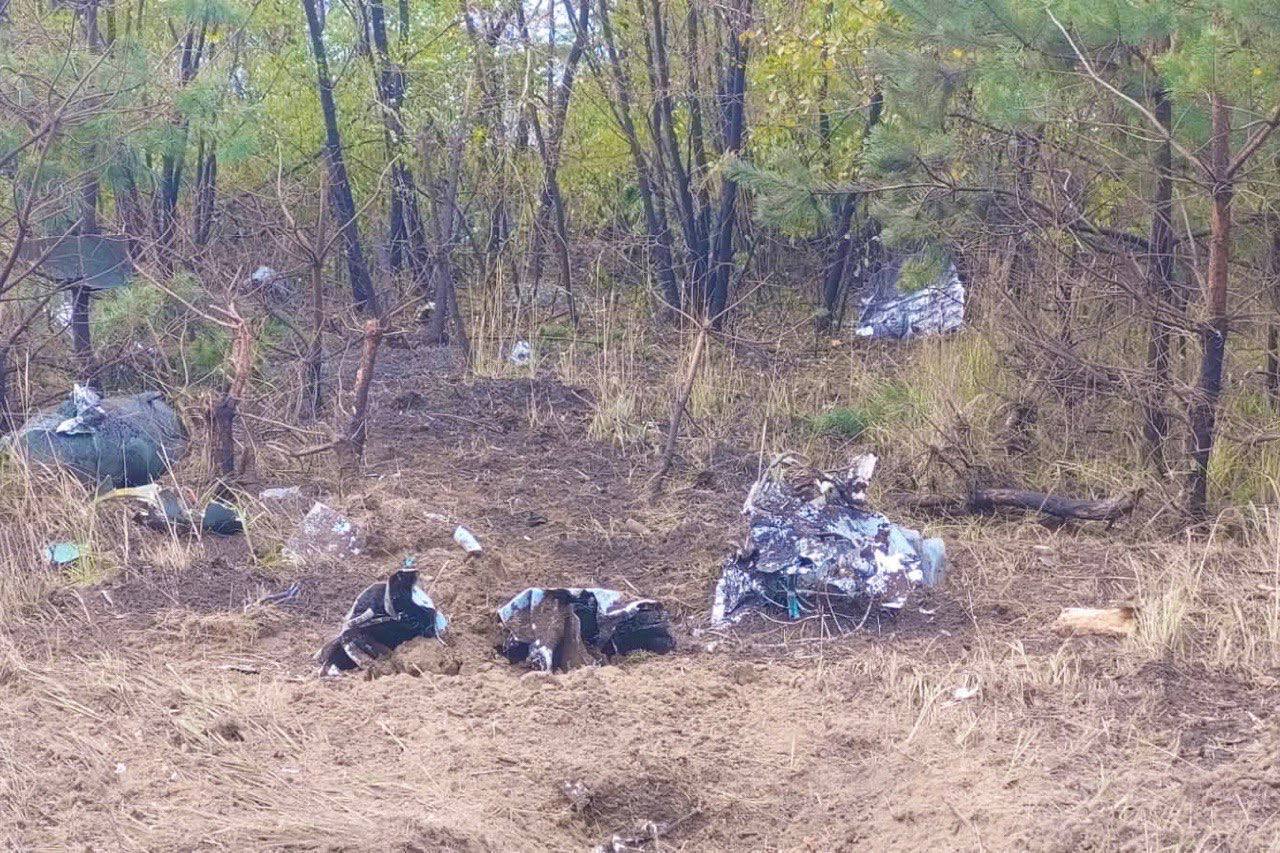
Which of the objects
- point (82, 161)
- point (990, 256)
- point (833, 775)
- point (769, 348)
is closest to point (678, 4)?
point (769, 348)

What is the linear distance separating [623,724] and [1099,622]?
1.67 metres

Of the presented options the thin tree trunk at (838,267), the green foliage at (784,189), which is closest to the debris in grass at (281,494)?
the green foliage at (784,189)

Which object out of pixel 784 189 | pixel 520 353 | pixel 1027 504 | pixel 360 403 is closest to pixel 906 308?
pixel 520 353

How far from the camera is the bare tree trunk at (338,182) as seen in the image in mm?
9156

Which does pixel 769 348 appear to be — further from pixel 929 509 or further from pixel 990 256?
pixel 929 509

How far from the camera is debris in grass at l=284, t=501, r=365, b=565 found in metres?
5.26

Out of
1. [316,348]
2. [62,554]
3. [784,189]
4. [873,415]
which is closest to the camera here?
[62,554]

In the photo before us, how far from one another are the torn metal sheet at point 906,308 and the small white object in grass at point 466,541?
3.83 metres

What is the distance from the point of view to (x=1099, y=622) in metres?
4.50

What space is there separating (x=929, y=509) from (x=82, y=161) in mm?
4158

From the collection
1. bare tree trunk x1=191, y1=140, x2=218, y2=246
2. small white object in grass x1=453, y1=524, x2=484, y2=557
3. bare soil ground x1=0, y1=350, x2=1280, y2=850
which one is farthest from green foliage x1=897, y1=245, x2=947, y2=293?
bare tree trunk x1=191, y1=140, x2=218, y2=246

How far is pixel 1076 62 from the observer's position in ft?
18.2

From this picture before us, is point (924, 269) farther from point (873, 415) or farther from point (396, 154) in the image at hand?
point (396, 154)

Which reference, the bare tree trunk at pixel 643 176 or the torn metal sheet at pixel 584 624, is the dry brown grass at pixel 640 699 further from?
the bare tree trunk at pixel 643 176
